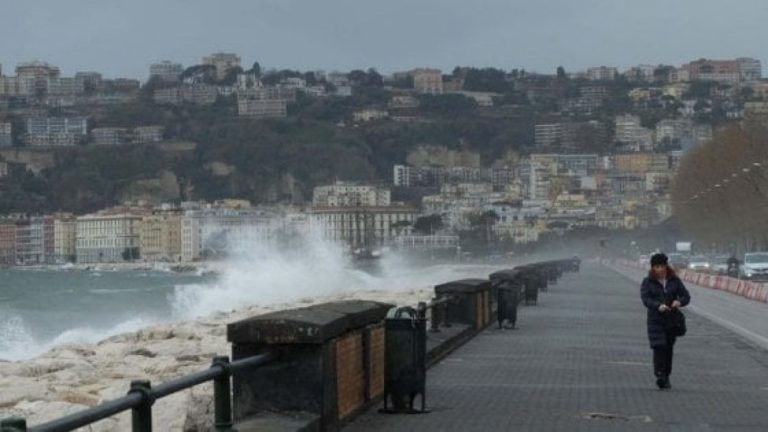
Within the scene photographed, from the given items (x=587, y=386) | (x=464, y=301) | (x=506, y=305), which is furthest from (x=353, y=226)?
(x=587, y=386)

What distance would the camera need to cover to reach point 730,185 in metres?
107

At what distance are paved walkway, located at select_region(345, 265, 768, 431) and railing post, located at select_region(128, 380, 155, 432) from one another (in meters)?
4.98

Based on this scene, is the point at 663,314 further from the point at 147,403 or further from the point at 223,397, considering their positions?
the point at 147,403

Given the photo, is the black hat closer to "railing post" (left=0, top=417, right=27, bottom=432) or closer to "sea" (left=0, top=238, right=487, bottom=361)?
"railing post" (left=0, top=417, right=27, bottom=432)

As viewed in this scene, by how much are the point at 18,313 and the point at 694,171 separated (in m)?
61.1

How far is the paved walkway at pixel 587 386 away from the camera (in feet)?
47.3

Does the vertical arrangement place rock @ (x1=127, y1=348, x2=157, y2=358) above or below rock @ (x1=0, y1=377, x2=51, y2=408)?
below

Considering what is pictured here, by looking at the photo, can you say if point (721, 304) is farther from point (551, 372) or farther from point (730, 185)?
point (730, 185)

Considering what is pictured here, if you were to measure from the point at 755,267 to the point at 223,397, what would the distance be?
208ft

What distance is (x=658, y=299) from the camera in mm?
17812

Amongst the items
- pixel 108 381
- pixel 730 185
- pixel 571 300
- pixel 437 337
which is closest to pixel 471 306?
pixel 437 337

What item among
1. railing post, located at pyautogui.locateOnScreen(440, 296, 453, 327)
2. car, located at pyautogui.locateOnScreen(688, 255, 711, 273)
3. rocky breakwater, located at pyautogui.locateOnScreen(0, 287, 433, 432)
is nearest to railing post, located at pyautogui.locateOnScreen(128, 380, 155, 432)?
rocky breakwater, located at pyautogui.locateOnScreen(0, 287, 433, 432)

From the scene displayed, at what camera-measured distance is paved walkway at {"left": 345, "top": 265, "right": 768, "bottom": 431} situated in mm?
14430

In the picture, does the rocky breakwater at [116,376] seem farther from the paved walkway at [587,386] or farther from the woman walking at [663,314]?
the woman walking at [663,314]
